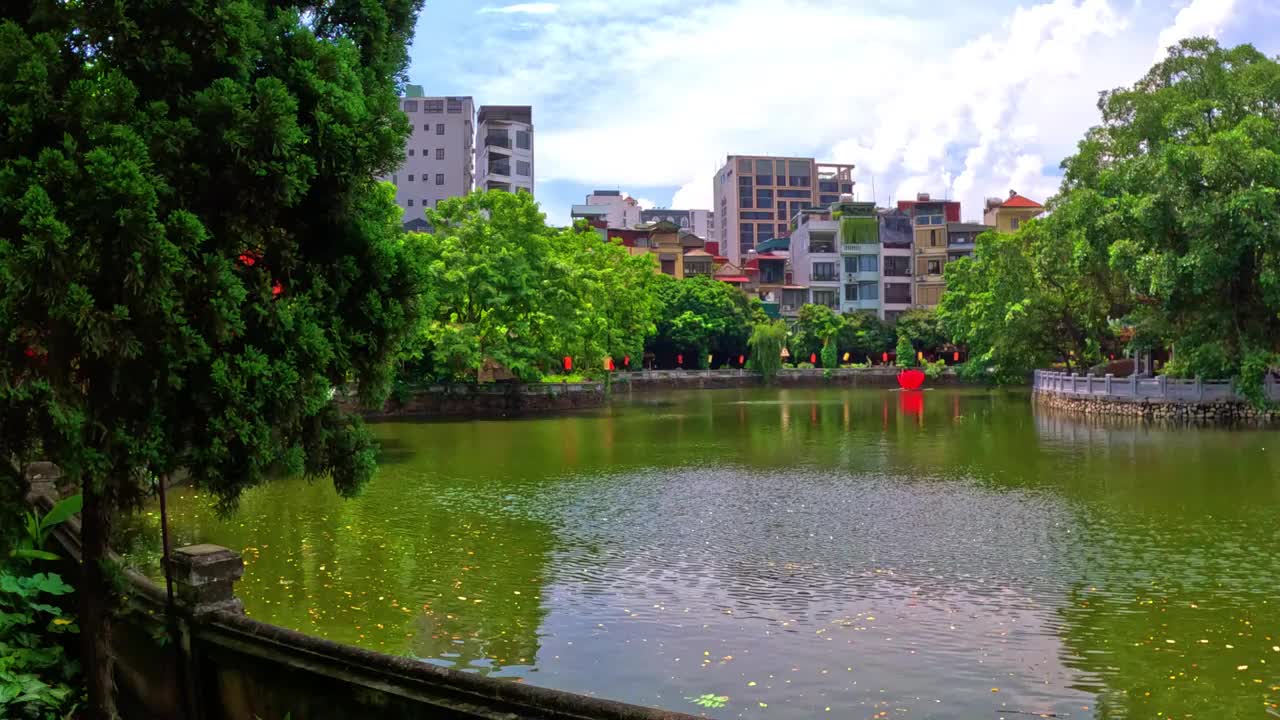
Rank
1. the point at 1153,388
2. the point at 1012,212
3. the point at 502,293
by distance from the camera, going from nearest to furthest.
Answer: the point at 1153,388 → the point at 502,293 → the point at 1012,212

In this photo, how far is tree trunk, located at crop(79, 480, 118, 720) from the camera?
673 cm

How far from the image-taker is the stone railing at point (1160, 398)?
A: 3431 centimetres

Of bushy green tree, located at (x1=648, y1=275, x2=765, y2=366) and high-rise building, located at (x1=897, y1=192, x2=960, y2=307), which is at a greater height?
→ high-rise building, located at (x1=897, y1=192, x2=960, y2=307)

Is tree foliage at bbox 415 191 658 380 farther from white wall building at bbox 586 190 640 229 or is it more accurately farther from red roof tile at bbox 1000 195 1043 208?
white wall building at bbox 586 190 640 229

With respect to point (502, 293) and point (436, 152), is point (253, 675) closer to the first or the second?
point (502, 293)

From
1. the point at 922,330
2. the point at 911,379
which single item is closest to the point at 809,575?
the point at 911,379

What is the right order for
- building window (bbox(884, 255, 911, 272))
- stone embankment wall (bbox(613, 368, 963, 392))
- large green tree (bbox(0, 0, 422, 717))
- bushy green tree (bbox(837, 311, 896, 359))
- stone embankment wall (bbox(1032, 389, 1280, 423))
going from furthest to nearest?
building window (bbox(884, 255, 911, 272)) → bushy green tree (bbox(837, 311, 896, 359)) → stone embankment wall (bbox(613, 368, 963, 392)) → stone embankment wall (bbox(1032, 389, 1280, 423)) → large green tree (bbox(0, 0, 422, 717))

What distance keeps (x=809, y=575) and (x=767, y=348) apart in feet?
185

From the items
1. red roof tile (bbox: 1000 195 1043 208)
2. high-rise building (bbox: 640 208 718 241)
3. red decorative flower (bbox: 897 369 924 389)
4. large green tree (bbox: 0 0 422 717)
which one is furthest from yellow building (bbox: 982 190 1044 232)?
large green tree (bbox: 0 0 422 717)

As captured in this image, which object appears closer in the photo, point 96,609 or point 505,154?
point 96,609

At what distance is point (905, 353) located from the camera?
244 ft

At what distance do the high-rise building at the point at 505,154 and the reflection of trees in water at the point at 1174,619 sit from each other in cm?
7197

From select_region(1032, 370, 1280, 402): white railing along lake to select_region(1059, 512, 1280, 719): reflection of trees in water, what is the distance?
70.8 ft

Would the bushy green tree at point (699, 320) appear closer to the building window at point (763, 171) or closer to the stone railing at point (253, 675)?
the building window at point (763, 171)
